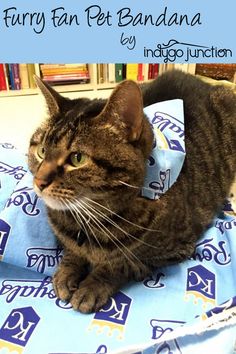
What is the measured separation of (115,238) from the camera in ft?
2.90

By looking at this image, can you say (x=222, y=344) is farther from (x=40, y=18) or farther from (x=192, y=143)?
(x=40, y=18)

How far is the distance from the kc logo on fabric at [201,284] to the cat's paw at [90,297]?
0.20 meters

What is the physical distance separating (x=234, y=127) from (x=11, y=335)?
88cm

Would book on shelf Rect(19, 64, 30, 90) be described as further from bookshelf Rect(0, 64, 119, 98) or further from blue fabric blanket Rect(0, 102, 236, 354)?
blue fabric blanket Rect(0, 102, 236, 354)

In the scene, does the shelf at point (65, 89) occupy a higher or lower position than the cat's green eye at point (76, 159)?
lower

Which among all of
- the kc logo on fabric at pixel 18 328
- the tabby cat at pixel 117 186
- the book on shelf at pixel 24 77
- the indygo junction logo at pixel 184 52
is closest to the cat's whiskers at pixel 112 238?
the tabby cat at pixel 117 186

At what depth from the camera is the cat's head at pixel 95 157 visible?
0.78 metres

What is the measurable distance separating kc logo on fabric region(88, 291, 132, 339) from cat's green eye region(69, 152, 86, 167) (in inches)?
14.2

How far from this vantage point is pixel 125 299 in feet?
3.16

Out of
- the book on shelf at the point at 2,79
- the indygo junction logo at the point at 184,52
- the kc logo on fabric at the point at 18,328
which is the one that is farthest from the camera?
the book on shelf at the point at 2,79

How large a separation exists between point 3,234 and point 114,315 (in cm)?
35

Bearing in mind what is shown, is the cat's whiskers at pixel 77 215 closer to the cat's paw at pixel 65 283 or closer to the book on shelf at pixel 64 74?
the cat's paw at pixel 65 283

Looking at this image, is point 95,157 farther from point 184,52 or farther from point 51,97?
point 184,52

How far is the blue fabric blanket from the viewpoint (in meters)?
0.81
